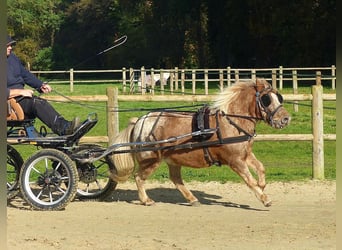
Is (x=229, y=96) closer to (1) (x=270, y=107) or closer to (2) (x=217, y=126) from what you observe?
(2) (x=217, y=126)

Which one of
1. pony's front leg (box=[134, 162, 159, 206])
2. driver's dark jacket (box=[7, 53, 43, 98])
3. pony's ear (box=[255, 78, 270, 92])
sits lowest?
pony's front leg (box=[134, 162, 159, 206])

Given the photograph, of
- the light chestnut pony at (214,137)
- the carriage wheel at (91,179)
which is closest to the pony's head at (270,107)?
the light chestnut pony at (214,137)

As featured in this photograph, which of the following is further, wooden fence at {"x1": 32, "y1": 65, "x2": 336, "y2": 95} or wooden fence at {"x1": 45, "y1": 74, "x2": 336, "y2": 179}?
wooden fence at {"x1": 32, "y1": 65, "x2": 336, "y2": 95}

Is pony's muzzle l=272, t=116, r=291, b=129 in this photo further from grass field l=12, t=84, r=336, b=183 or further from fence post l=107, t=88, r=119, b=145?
fence post l=107, t=88, r=119, b=145

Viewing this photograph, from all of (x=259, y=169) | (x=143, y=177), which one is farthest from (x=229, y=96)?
(x=143, y=177)

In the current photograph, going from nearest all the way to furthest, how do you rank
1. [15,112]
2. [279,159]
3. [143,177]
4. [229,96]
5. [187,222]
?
[187,222] → [15,112] → [229,96] → [143,177] → [279,159]

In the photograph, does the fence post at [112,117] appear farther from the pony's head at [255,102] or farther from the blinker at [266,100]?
the blinker at [266,100]

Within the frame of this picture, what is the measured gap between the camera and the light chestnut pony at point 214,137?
786cm

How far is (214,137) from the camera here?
313 inches

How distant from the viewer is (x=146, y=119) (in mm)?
8320

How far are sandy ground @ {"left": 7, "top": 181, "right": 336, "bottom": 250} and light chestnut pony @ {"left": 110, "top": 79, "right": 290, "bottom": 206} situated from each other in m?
0.40

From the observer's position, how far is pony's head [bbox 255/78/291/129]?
7816 millimetres

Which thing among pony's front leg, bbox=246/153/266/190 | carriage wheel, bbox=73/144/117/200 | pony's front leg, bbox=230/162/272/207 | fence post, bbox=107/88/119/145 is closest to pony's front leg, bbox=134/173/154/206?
carriage wheel, bbox=73/144/117/200

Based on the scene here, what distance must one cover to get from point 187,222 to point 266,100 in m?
1.82
